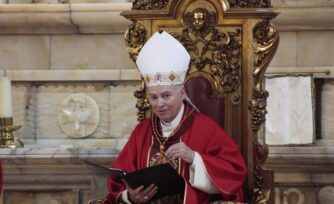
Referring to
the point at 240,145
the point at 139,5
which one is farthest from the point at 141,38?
the point at 240,145

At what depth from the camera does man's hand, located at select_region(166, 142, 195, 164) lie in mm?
7598

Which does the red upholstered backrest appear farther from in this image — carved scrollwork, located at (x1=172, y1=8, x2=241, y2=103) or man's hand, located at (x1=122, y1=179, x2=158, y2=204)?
man's hand, located at (x1=122, y1=179, x2=158, y2=204)

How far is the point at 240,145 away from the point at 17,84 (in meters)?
2.18

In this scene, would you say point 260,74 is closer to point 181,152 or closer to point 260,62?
point 260,62

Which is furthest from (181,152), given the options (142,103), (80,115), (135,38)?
(80,115)

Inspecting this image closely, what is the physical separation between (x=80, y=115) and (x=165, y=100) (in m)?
1.99

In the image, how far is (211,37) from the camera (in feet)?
26.8

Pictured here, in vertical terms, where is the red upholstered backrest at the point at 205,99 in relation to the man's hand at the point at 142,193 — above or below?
above

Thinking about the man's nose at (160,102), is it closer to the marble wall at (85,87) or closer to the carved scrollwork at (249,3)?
the carved scrollwork at (249,3)

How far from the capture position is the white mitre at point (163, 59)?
784 cm

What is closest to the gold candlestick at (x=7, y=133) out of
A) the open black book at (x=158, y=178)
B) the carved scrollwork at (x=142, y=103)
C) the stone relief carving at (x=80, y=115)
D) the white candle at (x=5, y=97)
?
the white candle at (x=5, y=97)

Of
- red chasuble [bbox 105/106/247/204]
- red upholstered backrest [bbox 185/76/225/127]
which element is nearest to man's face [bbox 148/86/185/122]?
red chasuble [bbox 105/106/247/204]

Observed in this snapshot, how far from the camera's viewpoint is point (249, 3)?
8102 millimetres

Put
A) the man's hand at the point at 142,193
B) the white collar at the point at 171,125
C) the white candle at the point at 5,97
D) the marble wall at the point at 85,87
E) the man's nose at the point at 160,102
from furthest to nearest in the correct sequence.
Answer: the white candle at the point at 5,97
the marble wall at the point at 85,87
the white collar at the point at 171,125
the man's nose at the point at 160,102
the man's hand at the point at 142,193
